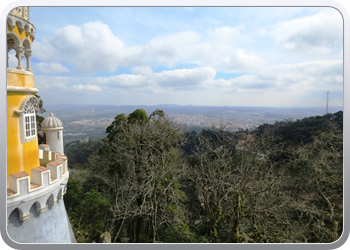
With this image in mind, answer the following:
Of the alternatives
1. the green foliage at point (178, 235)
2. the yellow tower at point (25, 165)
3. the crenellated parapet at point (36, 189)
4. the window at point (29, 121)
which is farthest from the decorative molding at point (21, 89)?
the green foliage at point (178, 235)

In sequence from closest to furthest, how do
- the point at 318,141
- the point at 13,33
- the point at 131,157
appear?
the point at 13,33
the point at 318,141
the point at 131,157

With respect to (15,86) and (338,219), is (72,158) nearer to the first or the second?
(15,86)

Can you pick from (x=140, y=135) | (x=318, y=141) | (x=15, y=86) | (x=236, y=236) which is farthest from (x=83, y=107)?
(x=318, y=141)

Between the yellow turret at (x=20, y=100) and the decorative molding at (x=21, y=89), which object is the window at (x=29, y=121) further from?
the decorative molding at (x=21, y=89)

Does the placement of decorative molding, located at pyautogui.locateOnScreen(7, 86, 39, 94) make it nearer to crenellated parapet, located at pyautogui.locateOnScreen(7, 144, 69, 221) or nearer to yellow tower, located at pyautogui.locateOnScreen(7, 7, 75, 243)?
yellow tower, located at pyautogui.locateOnScreen(7, 7, 75, 243)

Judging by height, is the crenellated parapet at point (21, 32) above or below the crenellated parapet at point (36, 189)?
above

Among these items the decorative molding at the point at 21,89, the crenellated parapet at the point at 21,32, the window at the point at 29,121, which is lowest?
the window at the point at 29,121

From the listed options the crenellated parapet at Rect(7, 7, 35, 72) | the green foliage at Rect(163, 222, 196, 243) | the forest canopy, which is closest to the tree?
the forest canopy

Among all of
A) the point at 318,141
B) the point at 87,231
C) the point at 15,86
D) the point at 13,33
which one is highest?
the point at 13,33

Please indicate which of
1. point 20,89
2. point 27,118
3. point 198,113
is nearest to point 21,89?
point 20,89
